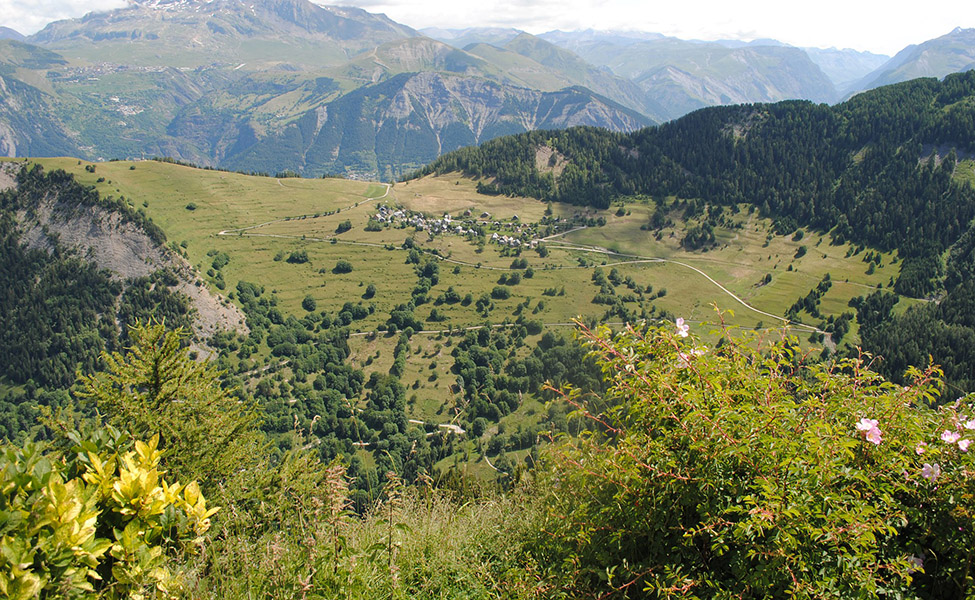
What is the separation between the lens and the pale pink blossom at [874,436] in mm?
4586


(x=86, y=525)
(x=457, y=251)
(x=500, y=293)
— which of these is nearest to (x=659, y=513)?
(x=86, y=525)

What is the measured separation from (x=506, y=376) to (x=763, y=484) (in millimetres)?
92667

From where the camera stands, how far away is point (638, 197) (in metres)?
193

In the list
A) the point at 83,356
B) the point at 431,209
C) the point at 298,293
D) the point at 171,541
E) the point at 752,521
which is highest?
the point at 752,521

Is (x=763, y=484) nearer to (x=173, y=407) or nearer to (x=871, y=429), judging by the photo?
(x=871, y=429)

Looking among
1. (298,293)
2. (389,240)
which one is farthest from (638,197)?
(298,293)

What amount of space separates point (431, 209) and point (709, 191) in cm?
10345

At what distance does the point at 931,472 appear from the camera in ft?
14.7

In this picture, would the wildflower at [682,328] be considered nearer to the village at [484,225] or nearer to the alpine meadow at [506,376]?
the alpine meadow at [506,376]

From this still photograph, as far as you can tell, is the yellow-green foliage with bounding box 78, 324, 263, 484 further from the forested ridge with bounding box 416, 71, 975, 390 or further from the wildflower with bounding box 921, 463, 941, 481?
the forested ridge with bounding box 416, 71, 975, 390

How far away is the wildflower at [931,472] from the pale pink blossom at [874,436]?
379 mm

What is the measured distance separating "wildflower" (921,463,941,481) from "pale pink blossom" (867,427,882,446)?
38 centimetres

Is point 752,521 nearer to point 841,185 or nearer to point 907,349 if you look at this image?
point 907,349

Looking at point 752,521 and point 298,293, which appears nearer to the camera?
point 752,521
